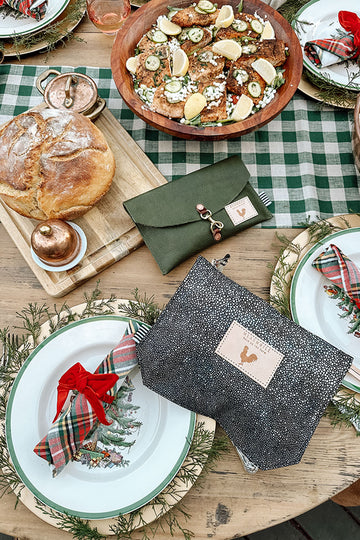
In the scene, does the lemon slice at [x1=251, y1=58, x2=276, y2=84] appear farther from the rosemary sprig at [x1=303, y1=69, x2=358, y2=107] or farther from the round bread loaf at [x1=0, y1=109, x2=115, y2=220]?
the round bread loaf at [x1=0, y1=109, x2=115, y2=220]

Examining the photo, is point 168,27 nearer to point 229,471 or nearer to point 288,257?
point 288,257

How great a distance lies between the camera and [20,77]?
1.62 meters

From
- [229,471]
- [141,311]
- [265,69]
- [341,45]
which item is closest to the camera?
[229,471]

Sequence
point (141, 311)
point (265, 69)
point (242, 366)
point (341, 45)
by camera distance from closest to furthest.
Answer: point (242, 366) → point (141, 311) → point (265, 69) → point (341, 45)

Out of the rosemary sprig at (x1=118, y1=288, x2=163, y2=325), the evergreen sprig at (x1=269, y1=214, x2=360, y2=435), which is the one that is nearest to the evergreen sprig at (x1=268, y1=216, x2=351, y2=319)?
the evergreen sprig at (x1=269, y1=214, x2=360, y2=435)

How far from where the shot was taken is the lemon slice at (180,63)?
1.42m

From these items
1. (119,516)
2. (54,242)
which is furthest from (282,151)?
(119,516)

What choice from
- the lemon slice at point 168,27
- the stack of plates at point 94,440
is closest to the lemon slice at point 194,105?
the lemon slice at point 168,27

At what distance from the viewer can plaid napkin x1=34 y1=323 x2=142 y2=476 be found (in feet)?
3.54

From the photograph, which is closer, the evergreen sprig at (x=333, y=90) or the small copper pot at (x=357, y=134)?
the small copper pot at (x=357, y=134)

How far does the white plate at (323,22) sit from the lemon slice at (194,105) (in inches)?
19.9

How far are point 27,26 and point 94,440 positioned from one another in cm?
152

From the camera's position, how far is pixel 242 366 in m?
1.08

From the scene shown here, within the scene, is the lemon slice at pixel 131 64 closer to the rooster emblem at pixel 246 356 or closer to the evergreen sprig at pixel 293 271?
the evergreen sprig at pixel 293 271
